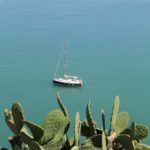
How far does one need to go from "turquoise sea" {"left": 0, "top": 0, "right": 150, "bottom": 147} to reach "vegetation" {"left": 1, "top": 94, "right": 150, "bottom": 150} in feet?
35.5

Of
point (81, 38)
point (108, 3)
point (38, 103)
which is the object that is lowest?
point (38, 103)

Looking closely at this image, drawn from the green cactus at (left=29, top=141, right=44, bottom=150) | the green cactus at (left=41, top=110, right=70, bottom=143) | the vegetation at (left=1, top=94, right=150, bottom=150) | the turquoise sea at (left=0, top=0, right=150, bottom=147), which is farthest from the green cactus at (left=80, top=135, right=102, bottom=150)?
the turquoise sea at (left=0, top=0, right=150, bottom=147)

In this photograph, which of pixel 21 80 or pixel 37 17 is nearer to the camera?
pixel 21 80

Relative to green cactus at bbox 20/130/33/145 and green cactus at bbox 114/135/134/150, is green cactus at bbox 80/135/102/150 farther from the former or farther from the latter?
green cactus at bbox 20/130/33/145

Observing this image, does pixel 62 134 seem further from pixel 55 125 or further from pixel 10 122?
pixel 10 122

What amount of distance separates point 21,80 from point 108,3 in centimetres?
1352

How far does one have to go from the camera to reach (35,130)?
154 centimetres

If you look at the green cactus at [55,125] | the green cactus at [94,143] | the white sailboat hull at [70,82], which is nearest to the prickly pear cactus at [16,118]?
the green cactus at [55,125]

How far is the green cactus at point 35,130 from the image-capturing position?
152 cm

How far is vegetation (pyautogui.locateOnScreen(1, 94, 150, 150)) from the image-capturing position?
152 centimetres

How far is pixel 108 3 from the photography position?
30.9 m

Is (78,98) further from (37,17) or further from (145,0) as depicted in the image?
(145,0)

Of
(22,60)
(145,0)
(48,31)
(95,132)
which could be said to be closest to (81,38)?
(48,31)

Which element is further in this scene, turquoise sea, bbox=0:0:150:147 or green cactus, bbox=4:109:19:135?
turquoise sea, bbox=0:0:150:147
